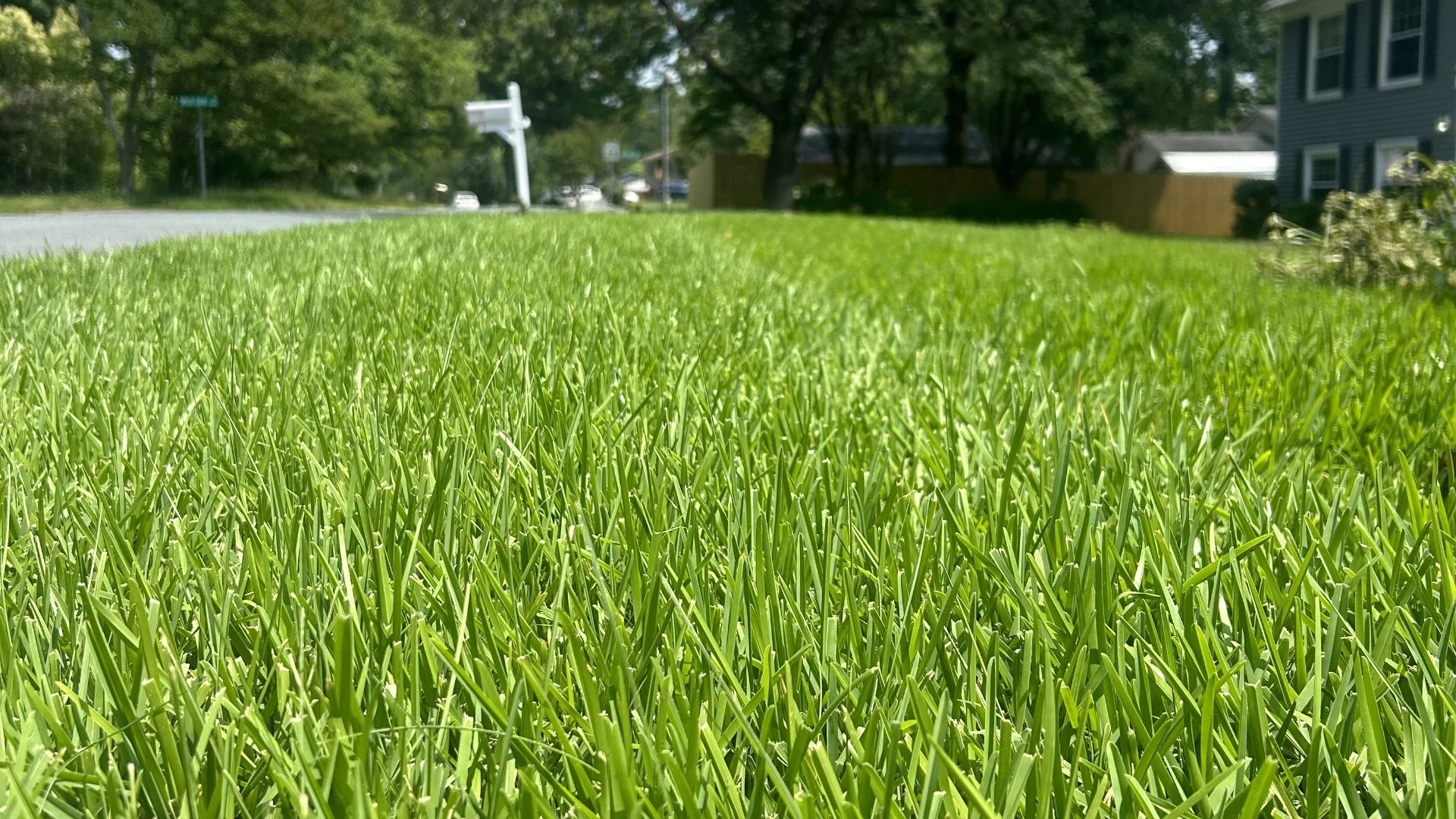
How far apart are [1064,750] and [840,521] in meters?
0.49

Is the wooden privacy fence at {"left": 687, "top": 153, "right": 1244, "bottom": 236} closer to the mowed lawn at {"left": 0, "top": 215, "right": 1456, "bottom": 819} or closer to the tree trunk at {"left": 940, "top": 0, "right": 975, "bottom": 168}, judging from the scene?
the tree trunk at {"left": 940, "top": 0, "right": 975, "bottom": 168}

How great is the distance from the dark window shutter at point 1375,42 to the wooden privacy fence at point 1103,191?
16227 mm

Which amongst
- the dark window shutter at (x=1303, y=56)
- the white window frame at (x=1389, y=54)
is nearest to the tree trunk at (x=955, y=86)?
the dark window shutter at (x=1303, y=56)

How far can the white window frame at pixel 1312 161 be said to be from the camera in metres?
24.3

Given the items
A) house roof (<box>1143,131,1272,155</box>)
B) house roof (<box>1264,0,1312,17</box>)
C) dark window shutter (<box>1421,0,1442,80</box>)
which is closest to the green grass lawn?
house roof (<box>1264,0,1312,17</box>)

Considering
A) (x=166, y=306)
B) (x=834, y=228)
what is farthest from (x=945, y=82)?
(x=166, y=306)

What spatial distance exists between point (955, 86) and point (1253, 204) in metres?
8.88

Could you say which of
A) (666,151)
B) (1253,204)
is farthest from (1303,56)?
(666,151)

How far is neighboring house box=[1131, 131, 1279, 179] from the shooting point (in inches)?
2040

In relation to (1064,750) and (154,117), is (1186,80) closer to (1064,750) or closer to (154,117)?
(154,117)

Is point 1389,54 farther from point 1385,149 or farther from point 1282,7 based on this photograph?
point 1282,7

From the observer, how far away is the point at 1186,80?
117 feet

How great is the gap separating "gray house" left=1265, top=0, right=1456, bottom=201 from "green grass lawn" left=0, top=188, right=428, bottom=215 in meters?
22.0

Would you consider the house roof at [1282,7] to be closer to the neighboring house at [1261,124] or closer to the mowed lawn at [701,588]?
the mowed lawn at [701,588]
